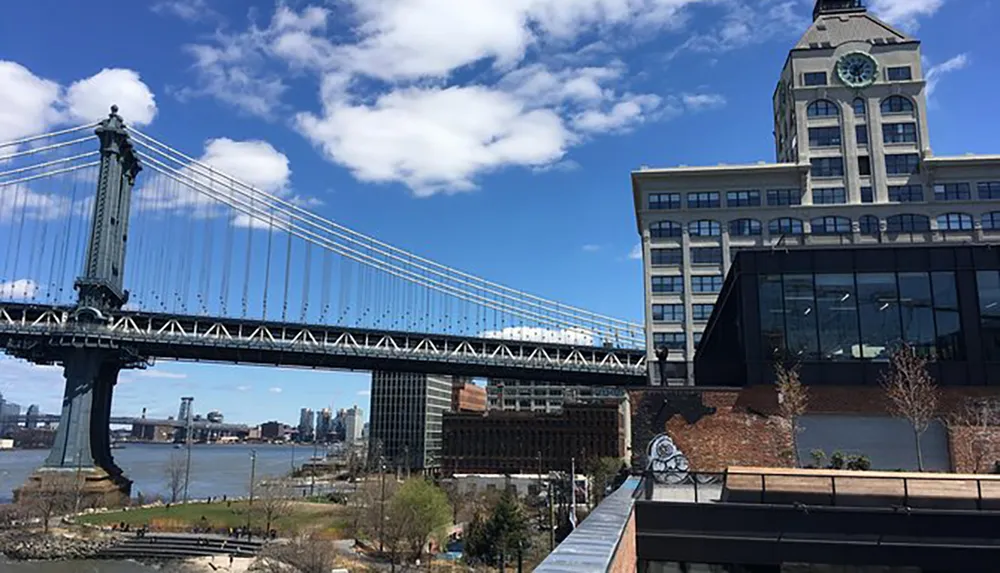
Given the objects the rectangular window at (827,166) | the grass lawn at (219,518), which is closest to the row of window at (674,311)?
the rectangular window at (827,166)

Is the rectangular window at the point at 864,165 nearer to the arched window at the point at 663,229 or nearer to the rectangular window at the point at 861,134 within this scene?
the rectangular window at the point at 861,134

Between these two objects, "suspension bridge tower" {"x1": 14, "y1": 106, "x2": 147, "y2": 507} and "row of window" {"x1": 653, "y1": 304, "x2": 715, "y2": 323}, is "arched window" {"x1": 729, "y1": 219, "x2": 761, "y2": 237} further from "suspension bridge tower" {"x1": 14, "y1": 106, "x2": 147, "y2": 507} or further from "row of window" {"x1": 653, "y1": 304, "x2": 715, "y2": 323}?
"suspension bridge tower" {"x1": 14, "y1": 106, "x2": 147, "y2": 507}

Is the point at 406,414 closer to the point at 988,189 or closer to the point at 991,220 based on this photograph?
the point at 991,220

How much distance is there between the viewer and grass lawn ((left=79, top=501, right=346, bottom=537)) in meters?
59.0

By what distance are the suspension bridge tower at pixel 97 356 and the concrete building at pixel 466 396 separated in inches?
3289

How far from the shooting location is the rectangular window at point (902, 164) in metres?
62.5

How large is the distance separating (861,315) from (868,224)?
43.3 metres

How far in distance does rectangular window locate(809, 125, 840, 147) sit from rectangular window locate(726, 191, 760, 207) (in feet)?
23.1

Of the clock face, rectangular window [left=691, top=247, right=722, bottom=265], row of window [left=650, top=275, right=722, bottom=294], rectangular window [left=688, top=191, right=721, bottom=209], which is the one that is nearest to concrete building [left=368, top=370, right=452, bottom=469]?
row of window [left=650, top=275, right=722, bottom=294]

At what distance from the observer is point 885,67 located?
64.5 metres

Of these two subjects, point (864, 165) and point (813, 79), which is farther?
point (813, 79)

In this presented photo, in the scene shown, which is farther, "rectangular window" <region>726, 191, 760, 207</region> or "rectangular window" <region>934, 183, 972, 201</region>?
"rectangular window" <region>726, 191, 760, 207</region>

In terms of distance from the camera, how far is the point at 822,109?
64.9 meters

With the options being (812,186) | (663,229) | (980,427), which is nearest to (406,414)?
(663,229)
